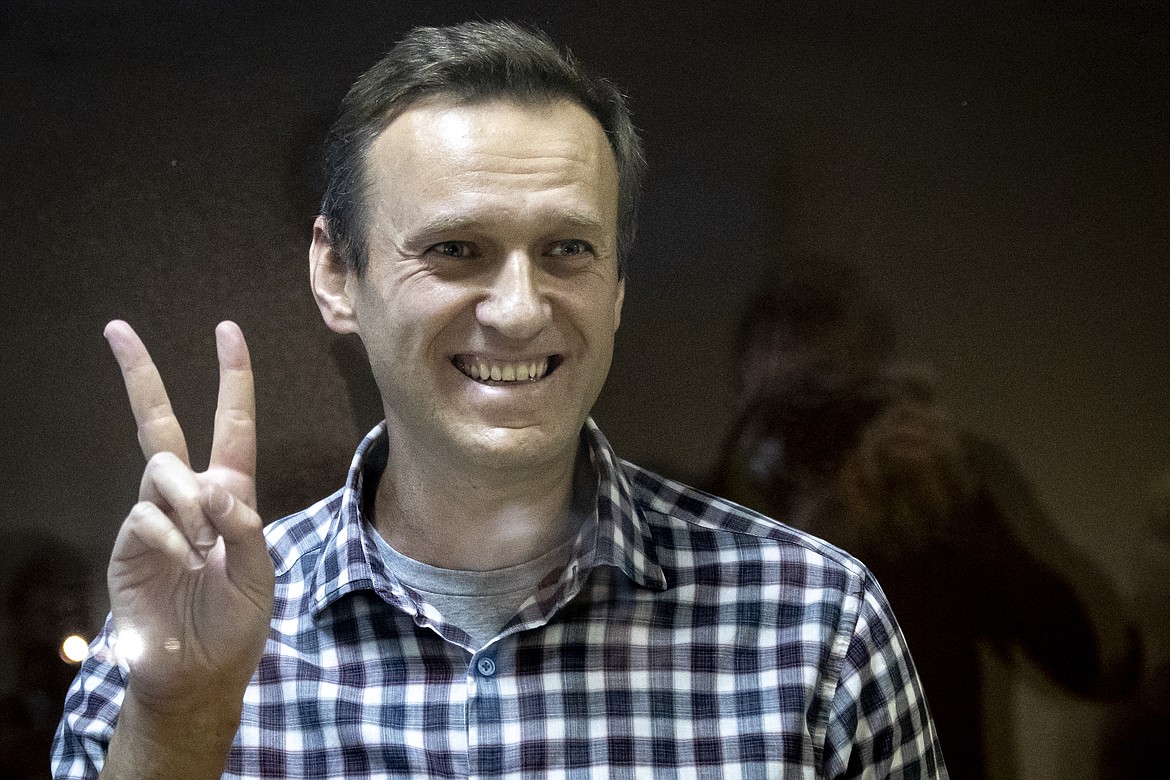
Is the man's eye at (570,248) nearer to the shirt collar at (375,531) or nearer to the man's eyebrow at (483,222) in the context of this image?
the man's eyebrow at (483,222)

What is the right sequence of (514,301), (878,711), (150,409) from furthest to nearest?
(878,711), (514,301), (150,409)

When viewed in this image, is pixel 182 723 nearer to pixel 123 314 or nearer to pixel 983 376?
pixel 123 314

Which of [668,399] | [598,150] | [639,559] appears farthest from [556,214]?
[639,559]

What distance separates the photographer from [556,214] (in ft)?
3.09

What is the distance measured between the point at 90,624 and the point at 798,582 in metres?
0.61

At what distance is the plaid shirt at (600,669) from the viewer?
0.96m

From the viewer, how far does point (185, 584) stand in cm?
82

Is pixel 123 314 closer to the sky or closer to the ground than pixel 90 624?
closer to the sky

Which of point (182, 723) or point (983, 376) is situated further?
point (983, 376)

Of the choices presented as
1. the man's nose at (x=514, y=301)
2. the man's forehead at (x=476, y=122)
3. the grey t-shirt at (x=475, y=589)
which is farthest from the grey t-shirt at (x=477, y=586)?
the man's forehead at (x=476, y=122)

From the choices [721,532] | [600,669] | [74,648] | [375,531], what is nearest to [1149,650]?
[721,532]

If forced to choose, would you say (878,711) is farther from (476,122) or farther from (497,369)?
(476,122)

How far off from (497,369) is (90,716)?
1.45ft

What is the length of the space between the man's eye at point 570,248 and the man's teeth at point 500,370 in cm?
9
